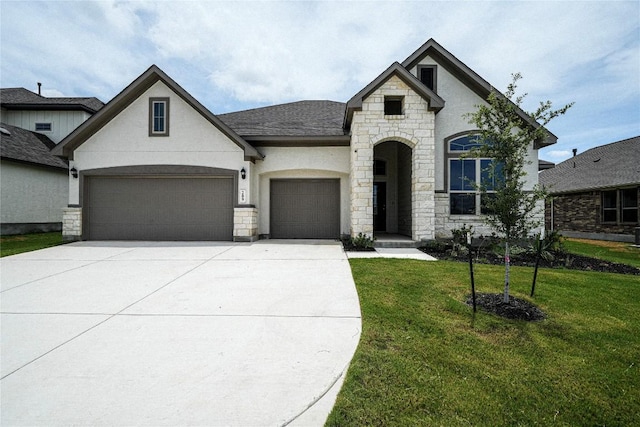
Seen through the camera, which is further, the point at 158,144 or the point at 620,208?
the point at 620,208

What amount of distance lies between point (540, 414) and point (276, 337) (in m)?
2.51

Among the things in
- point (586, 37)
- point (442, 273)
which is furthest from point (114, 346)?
point (586, 37)

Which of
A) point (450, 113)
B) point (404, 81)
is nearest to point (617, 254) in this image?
point (450, 113)

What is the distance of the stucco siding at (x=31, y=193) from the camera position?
13.3 metres

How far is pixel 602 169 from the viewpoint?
15930 mm

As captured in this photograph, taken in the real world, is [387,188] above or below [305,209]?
above

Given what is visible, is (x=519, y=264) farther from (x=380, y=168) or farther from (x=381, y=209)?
(x=380, y=168)

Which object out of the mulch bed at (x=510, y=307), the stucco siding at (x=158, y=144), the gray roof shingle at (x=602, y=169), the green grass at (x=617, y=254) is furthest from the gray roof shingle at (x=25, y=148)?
the gray roof shingle at (x=602, y=169)

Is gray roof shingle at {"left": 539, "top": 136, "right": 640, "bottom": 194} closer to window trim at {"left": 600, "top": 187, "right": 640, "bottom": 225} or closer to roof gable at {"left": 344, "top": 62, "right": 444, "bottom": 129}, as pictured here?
window trim at {"left": 600, "top": 187, "right": 640, "bottom": 225}

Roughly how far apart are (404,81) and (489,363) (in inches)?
368

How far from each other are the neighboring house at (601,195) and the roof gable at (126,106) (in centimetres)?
1346

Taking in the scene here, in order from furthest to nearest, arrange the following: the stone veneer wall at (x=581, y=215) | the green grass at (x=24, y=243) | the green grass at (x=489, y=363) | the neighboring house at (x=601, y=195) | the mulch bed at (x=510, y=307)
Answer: the stone veneer wall at (x=581, y=215), the neighboring house at (x=601, y=195), the green grass at (x=24, y=243), the mulch bed at (x=510, y=307), the green grass at (x=489, y=363)

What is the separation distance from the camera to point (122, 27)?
9859 millimetres

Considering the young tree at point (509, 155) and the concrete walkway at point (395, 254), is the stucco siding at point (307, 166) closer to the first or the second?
the concrete walkway at point (395, 254)
